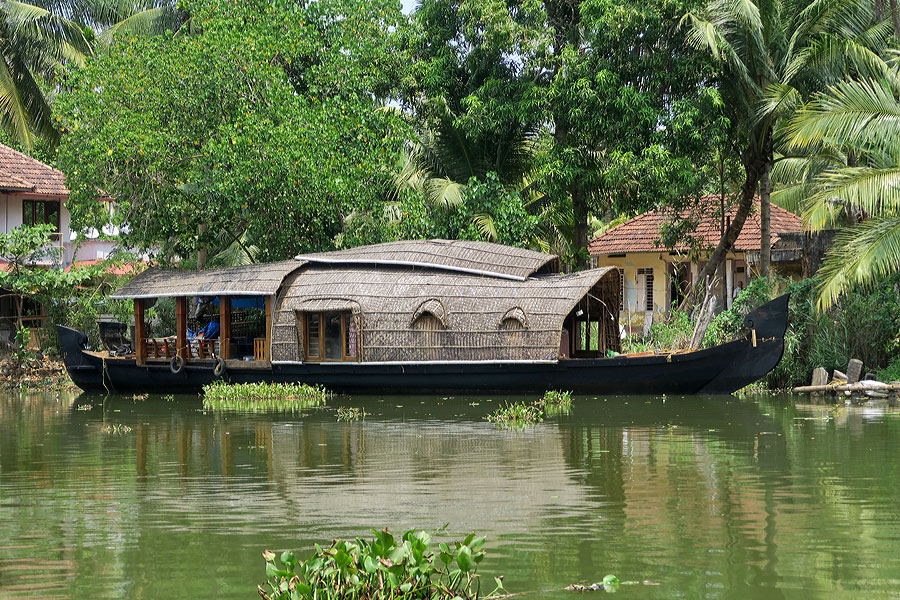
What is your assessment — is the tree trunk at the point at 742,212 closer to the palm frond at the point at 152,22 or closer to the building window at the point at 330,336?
the building window at the point at 330,336

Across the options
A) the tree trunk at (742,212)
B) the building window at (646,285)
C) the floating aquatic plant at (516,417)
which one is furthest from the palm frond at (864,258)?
the building window at (646,285)

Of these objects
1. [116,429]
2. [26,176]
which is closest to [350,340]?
[116,429]

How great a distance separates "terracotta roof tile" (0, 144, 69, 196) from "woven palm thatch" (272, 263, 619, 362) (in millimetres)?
10916

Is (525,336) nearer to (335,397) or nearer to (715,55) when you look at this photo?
(335,397)

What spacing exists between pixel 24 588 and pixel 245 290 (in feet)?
42.7

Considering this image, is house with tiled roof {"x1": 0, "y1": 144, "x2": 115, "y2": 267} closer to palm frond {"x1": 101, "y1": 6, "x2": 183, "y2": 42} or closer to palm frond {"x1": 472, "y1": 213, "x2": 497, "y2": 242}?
palm frond {"x1": 101, "y1": 6, "x2": 183, "y2": 42}

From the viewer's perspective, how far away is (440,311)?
18.7m

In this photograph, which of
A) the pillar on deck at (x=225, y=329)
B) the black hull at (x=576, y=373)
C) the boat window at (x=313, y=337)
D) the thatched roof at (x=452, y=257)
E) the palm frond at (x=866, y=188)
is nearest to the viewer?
the palm frond at (x=866, y=188)

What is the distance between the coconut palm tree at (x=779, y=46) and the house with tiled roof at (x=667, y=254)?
3339 millimetres

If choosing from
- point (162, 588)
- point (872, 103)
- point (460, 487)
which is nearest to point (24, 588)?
point (162, 588)

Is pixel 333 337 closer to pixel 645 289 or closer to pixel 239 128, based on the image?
pixel 239 128

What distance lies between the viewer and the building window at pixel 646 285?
30.5 m

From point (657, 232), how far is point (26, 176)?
1656cm

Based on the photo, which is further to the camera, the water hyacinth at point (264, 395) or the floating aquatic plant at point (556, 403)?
the water hyacinth at point (264, 395)
